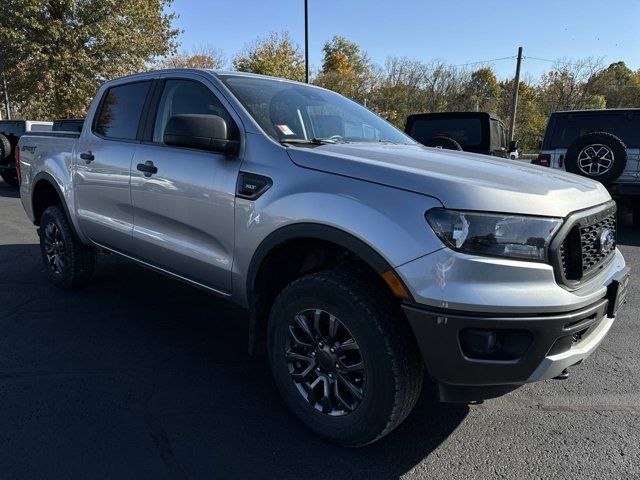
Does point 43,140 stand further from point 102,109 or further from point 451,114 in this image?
point 451,114

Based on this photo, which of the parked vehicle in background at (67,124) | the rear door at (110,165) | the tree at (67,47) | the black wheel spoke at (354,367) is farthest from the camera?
the tree at (67,47)

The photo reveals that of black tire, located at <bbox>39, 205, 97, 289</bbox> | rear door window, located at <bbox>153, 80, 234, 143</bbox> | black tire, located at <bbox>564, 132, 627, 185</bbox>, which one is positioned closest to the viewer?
rear door window, located at <bbox>153, 80, 234, 143</bbox>

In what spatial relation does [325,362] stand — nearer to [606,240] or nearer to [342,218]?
[342,218]

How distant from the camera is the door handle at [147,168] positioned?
3.30 metres

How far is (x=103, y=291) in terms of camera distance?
187 inches

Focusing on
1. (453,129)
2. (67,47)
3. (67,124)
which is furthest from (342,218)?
(67,47)

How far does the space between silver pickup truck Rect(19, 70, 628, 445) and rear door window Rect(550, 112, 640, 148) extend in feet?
19.3

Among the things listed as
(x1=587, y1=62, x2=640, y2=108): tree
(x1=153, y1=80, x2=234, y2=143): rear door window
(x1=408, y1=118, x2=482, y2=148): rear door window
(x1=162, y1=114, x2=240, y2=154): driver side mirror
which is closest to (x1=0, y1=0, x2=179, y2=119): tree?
(x1=408, y1=118, x2=482, y2=148): rear door window

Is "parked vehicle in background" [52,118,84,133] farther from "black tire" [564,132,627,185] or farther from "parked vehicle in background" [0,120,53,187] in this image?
"black tire" [564,132,627,185]

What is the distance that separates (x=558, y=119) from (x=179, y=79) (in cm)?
714

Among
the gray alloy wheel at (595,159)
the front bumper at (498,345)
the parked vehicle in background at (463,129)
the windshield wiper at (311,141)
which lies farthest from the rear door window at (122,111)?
the gray alloy wheel at (595,159)

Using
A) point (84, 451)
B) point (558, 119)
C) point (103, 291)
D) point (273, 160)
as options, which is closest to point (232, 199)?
point (273, 160)

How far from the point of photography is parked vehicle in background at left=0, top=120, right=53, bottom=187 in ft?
39.5

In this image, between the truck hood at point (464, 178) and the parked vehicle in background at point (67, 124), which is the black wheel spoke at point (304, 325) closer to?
the truck hood at point (464, 178)
